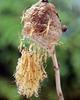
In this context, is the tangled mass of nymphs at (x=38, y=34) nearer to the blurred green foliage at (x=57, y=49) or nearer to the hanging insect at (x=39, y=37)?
the hanging insect at (x=39, y=37)

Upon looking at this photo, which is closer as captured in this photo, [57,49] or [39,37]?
[39,37]

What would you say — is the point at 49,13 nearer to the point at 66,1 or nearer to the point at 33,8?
the point at 33,8

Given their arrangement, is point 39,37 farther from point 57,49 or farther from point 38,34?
point 57,49

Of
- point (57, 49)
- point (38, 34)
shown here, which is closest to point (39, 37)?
point (38, 34)

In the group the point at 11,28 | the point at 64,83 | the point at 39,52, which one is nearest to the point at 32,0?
the point at 11,28

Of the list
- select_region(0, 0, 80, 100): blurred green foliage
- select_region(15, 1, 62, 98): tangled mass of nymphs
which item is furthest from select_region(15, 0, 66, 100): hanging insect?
select_region(0, 0, 80, 100): blurred green foliage

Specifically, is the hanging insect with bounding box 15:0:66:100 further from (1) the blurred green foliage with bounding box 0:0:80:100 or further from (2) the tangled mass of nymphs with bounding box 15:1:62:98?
(1) the blurred green foliage with bounding box 0:0:80:100
